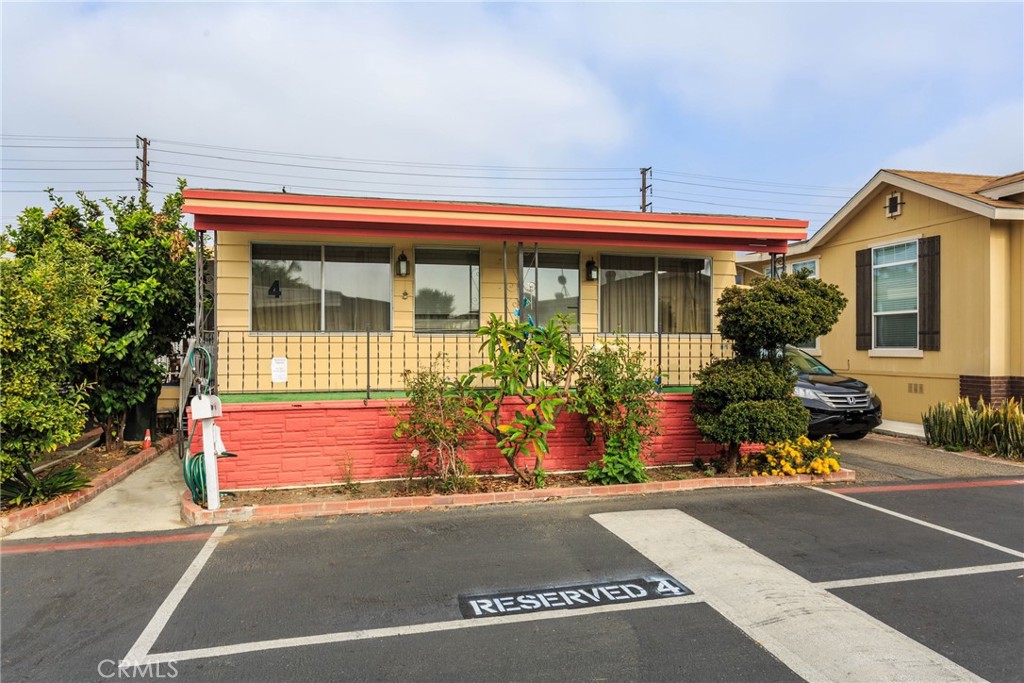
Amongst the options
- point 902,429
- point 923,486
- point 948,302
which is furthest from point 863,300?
point 923,486

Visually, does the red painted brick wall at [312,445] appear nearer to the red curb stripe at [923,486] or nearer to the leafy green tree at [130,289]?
the leafy green tree at [130,289]

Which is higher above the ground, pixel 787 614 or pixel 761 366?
pixel 761 366

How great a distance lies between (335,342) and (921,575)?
735 cm

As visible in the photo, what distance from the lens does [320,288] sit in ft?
30.0

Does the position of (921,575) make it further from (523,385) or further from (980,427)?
(980,427)

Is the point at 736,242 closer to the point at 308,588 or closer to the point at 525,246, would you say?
the point at 525,246

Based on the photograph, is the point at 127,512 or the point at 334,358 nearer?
the point at 127,512

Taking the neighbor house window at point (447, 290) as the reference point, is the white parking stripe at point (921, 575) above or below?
below

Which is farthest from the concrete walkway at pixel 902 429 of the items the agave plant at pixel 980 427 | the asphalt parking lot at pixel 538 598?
the asphalt parking lot at pixel 538 598

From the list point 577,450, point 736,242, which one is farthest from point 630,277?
point 577,450

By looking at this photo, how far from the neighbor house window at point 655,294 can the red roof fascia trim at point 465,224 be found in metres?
1.05

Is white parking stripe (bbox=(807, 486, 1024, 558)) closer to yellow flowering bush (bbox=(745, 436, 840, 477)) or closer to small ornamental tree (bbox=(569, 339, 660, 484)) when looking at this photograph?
yellow flowering bush (bbox=(745, 436, 840, 477))

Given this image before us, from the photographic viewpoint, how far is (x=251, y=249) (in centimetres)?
891

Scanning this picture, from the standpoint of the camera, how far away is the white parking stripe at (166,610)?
3.73 meters
